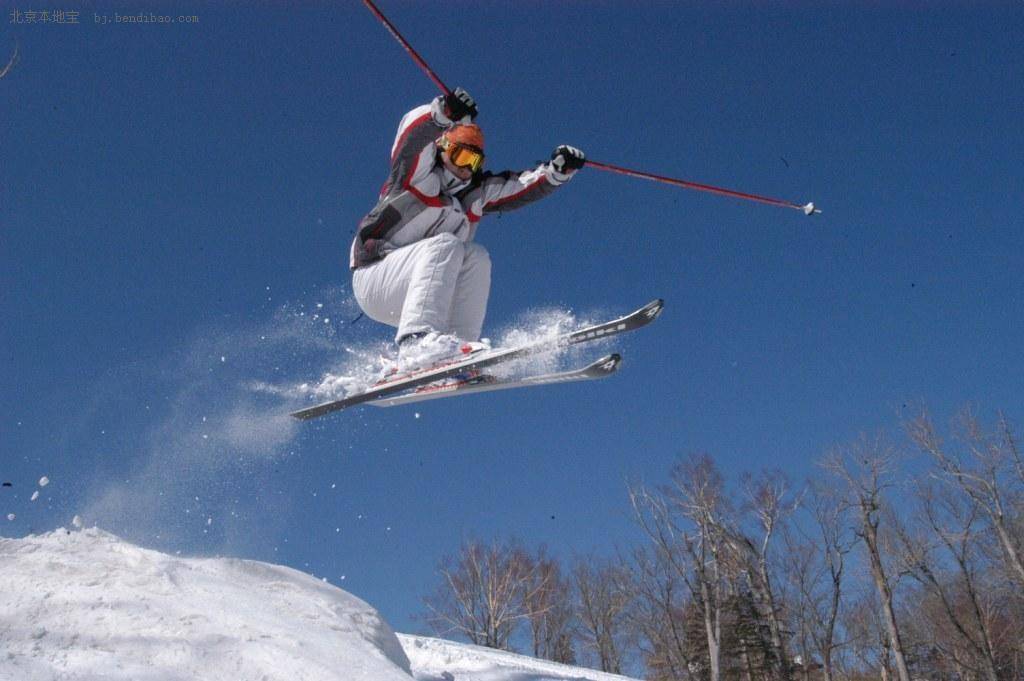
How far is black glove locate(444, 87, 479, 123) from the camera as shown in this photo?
17.5 ft

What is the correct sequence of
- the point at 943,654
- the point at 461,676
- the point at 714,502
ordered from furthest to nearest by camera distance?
the point at 943,654 → the point at 714,502 → the point at 461,676

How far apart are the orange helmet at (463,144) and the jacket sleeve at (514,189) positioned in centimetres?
40

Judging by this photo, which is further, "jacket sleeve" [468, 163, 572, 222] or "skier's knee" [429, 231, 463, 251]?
"jacket sleeve" [468, 163, 572, 222]

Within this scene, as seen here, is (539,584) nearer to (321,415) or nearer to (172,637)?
(321,415)

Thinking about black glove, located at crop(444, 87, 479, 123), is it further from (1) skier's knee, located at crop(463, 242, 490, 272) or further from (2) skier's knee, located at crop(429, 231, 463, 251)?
Result: (1) skier's knee, located at crop(463, 242, 490, 272)

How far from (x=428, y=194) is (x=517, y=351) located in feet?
5.16

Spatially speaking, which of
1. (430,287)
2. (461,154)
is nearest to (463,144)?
(461,154)

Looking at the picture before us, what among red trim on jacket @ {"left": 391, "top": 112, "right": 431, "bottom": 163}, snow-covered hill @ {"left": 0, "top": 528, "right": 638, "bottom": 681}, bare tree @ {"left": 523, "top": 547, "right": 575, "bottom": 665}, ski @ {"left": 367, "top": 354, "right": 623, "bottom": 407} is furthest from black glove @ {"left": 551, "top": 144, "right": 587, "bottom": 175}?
bare tree @ {"left": 523, "top": 547, "right": 575, "bottom": 665}

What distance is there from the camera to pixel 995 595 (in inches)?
1001

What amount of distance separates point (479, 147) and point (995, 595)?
2773cm

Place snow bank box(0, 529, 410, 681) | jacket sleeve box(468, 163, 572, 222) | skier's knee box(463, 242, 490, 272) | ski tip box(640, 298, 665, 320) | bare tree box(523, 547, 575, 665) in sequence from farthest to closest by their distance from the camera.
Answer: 1. bare tree box(523, 547, 575, 665)
2. jacket sleeve box(468, 163, 572, 222)
3. skier's knee box(463, 242, 490, 272)
4. ski tip box(640, 298, 665, 320)
5. snow bank box(0, 529, 410, 681)

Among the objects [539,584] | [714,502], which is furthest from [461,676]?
[539,584]

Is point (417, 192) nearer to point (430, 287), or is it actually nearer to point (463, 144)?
point (463, 144)

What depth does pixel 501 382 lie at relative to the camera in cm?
562
